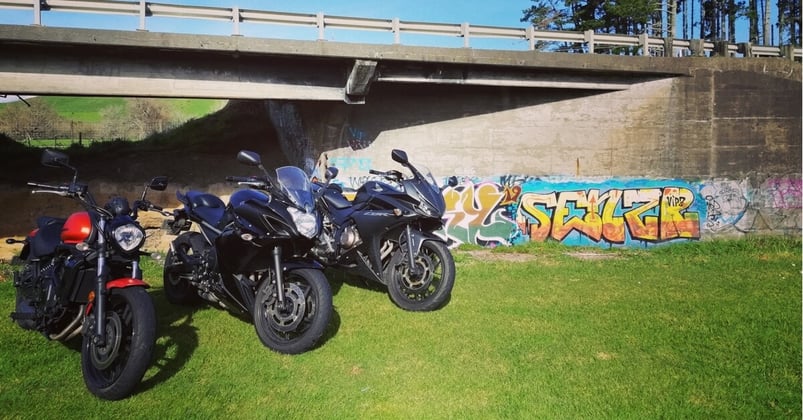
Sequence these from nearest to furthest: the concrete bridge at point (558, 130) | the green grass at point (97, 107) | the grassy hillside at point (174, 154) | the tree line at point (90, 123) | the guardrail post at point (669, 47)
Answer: the concrete bridge at point (558, 130) < the guardrail post at point (669, 47) < the grassy hillside at point (174, 154) < the tree line at point (90, 123) < the green grass at point (97, 107)

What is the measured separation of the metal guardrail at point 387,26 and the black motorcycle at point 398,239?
6.82 meters

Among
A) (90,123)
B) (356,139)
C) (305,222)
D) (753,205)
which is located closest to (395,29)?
(356,139)

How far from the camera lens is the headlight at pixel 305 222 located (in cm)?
459

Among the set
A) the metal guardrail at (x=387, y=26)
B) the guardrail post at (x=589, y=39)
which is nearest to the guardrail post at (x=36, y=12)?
the metal guardrail at (x=387, y=26)

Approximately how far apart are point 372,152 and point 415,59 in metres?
2.63

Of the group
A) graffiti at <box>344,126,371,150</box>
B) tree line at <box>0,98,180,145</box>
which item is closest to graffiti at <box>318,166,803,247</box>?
graffiti at <box>344,126,371,150</box>

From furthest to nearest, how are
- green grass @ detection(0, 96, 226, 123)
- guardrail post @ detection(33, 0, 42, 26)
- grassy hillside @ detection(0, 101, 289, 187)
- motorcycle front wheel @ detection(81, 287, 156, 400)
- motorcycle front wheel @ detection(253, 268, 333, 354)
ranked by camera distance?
green grass @ detection(0, 96, 226, 123), grassy hillside @ detection(0, 101, 289, 187), guardrail post @ detection(33, 0, 42, 26), motorcycle front wheel @ detection(253, 268, 333, 354), motorcycle front wheel @ detection(81, 287, 156, 400)

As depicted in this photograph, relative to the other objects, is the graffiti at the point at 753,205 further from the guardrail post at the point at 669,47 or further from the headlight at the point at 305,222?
the headlight at the point at 305,222

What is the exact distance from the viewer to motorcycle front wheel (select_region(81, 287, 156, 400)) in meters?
3.63

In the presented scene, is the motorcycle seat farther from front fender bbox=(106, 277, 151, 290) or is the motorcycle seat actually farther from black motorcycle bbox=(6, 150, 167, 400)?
front fender bbox=(106, 277, 151, 290)

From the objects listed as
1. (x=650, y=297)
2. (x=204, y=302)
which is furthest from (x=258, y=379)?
(x=650, y=297)

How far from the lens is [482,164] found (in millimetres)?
13805

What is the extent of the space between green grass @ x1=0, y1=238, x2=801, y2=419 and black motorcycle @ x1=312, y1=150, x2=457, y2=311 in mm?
361

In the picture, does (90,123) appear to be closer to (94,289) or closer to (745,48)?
(745,48)
